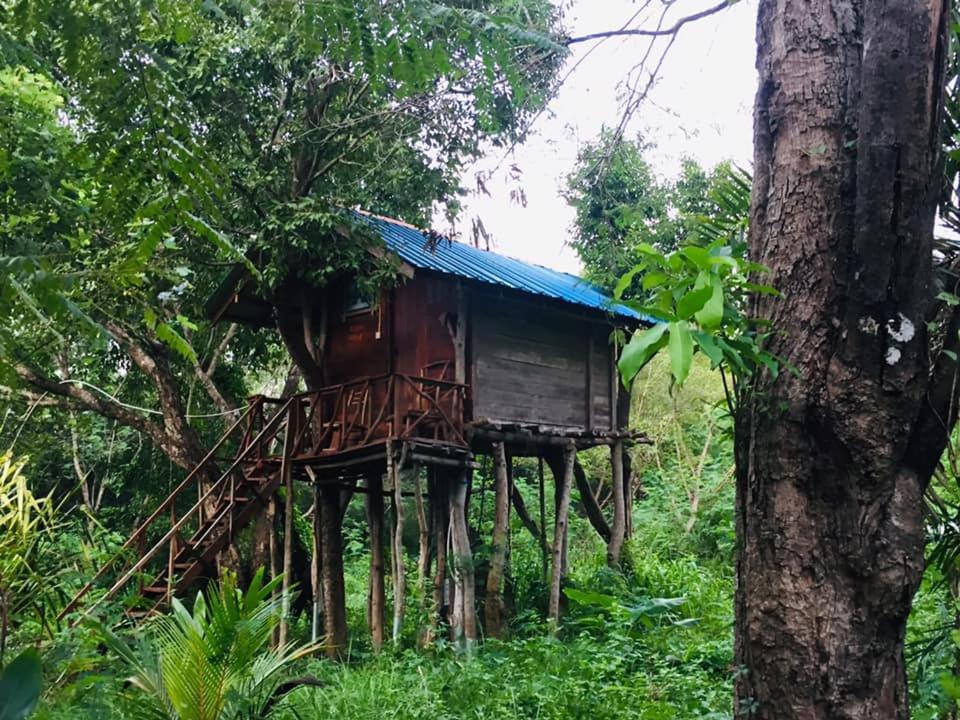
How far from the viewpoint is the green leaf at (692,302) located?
84.1 inches

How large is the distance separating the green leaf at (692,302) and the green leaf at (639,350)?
56 millimetres

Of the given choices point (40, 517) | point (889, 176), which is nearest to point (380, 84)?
point (889, 176)

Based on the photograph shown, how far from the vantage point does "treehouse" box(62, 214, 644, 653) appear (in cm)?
1181

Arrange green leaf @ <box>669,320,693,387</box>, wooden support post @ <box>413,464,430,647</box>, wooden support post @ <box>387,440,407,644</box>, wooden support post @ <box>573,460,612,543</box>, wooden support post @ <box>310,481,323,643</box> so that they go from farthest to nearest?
1. wooden support post @ <box>573,460,612,543</box>
2. wooden support post @ <box>310,481,323,643</box>
3. wooden support post @ <box>413,464,430,647</box>
4. wooden support post @ <box>387,440,407,644</box>
5. green leaf @ <box>669,320,693,387</box>

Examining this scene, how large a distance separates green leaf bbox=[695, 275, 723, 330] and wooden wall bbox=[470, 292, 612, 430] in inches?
404

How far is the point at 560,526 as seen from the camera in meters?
13.7

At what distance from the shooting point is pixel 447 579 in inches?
530

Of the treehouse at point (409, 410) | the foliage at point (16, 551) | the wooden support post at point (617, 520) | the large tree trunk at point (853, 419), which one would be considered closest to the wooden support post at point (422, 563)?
the treehouse at point (409, 410)

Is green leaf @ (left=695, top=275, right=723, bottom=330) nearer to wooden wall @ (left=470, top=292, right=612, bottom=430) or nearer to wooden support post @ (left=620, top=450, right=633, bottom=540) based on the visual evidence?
wooden wall @ (left=470, top=292, right=612, bottom=430)

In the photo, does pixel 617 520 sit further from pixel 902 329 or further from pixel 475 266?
pixel 902 329

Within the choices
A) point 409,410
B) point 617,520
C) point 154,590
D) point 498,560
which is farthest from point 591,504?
point 154,590

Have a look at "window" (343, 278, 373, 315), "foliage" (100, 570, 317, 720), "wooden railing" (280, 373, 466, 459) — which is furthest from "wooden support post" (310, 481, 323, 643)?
"foliage" (100, 570, 317, 720)

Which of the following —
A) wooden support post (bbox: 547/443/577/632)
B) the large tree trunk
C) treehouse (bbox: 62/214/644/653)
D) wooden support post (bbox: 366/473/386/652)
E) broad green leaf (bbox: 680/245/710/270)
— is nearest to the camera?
broad green leaf (bbox: 680/245/710/270)

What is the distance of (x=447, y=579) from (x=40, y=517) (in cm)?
898
